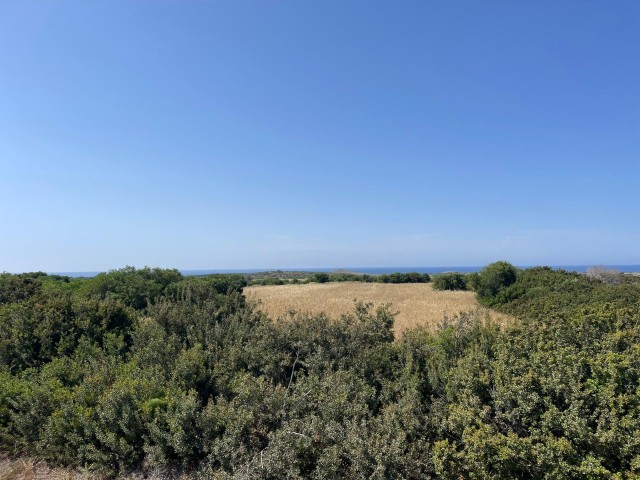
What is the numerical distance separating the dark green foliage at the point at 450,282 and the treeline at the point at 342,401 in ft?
95.7

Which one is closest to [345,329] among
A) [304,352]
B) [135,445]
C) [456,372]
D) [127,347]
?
[304,352]

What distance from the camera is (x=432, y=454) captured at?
4578mm

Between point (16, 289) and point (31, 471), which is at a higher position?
point (16, 289)

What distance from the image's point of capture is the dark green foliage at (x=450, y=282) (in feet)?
121

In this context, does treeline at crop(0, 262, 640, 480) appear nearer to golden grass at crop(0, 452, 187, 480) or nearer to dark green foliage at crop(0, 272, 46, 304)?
golden grass at crop(0, 452, 187, 480)

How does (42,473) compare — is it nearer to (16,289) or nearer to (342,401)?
(342,401)

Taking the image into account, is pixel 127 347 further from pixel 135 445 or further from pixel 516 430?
pixel 516 430

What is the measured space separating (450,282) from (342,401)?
3460 cm

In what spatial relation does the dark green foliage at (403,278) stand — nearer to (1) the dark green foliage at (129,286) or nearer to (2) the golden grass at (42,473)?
(1) the dark green foliage at (129,286)

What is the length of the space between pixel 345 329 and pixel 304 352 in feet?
3.29

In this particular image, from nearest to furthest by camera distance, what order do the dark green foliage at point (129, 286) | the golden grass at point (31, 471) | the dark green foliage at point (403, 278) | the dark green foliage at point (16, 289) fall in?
1. the golden grass at point (31, 471)
2. the dark green foliage at point (16, 289)
3. the dark green foliage at point (129, 286)
4. the dark green foliage at point (403, 278)

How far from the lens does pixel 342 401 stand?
5105 mm

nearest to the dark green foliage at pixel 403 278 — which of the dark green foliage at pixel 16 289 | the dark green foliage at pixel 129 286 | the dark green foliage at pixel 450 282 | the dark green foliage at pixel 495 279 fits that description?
the dark green foliage at pixel 450 282

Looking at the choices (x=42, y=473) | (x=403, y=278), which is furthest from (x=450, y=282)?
(x=42, y=473)
